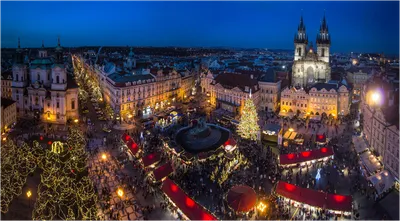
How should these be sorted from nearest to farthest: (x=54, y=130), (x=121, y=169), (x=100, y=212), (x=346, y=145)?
(x=100, y=212), (x=121, y=169), (x=346, y=145), (x=54, y=130)

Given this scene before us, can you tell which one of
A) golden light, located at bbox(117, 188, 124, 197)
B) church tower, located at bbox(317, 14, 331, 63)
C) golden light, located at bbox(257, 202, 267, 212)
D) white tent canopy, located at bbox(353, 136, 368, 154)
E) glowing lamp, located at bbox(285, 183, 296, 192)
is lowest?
Answer: golden light, located at bbox(257, 202, 267, 212)

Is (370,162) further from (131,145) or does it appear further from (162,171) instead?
(131,145)

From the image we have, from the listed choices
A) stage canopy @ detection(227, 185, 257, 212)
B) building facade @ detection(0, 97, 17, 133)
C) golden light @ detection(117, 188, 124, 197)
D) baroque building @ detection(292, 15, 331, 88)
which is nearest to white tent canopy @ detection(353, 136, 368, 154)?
stage canopy @ detection(227, 185, 257, 212)

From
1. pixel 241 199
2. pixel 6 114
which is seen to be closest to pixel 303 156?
pixel 241 199

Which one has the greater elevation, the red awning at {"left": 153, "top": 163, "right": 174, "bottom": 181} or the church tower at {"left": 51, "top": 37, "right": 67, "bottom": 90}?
the church tower at {"left": 51, "top": 37, "right": 67, "bottom": 90}

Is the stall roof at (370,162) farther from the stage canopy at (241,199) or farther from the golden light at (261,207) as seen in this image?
the stage canopy at (241,199)

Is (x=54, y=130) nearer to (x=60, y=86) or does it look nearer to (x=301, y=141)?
(x=60, y=86)

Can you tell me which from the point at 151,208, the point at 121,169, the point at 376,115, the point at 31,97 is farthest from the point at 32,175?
the point at 376,115

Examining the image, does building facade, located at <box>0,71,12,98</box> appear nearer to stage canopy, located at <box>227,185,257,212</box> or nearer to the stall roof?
stage canopy, located at <box>227,185,257,212</box>
